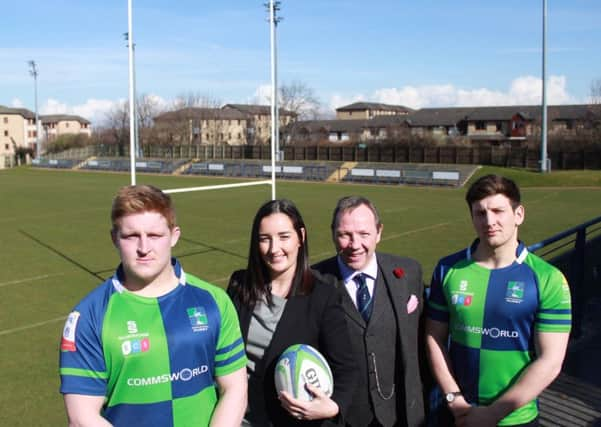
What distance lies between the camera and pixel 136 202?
2.27m

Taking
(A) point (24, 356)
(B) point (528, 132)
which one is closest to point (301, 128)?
(B) point (528, 132)

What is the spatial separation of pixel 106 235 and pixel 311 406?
1461 cm

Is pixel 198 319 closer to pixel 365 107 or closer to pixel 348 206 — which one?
pixel 348 206

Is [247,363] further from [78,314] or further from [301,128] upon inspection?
[301,128]

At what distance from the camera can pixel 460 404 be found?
2.86 metres

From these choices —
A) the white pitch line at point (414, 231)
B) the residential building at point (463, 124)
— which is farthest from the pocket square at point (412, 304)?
the residential building at point (463, 124)

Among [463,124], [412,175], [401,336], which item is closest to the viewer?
[401,336]

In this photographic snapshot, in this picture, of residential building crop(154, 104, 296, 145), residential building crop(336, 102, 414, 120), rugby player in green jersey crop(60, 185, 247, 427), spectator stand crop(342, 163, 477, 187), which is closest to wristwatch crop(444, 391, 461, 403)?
rugby player in green jersey crop(60, 185, 247, 427)

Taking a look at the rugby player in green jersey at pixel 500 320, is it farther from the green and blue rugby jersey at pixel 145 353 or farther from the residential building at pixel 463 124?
the residential building at pixel 463 124

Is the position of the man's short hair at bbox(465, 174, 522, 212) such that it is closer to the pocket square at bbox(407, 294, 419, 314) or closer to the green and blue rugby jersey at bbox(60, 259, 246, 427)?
the pocket square at bbox(407, 294, 419, 314)

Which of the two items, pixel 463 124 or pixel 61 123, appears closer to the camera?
pixel 463 124

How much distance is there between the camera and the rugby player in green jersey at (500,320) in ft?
8.99

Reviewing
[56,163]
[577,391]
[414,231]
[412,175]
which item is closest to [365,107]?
[56,163]

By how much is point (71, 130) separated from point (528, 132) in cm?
8792
